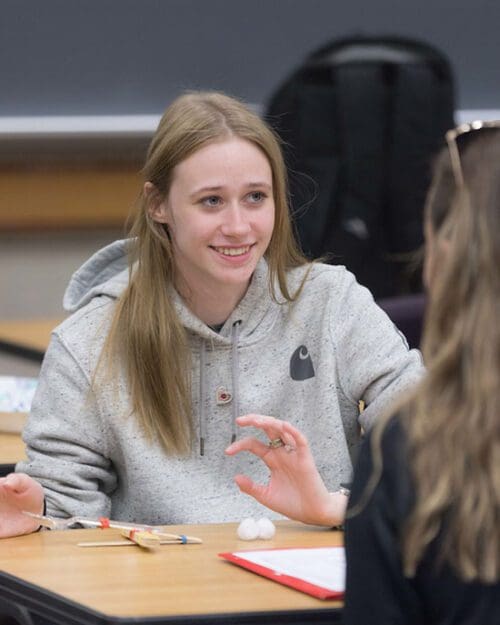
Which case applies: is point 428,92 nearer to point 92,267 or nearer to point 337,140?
point 337,140

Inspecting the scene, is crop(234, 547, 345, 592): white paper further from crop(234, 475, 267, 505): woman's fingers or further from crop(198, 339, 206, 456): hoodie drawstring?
crop(198, 339, 206, 456): hoodie drawstring

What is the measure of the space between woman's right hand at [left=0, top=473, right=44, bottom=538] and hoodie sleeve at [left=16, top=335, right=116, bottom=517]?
0.14m

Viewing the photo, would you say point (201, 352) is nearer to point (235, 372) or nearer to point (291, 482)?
point (235, 372)

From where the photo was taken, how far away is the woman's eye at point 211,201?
2.52 meters

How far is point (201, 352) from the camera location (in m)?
2.56

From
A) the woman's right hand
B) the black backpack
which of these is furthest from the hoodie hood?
the black backpack

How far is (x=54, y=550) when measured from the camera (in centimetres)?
212

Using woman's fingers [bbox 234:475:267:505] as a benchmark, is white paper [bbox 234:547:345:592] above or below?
below

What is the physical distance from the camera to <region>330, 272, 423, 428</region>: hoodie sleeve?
252 cm

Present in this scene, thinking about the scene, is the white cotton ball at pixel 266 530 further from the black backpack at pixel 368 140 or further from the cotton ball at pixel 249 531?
the black backpack at pixel 368 140

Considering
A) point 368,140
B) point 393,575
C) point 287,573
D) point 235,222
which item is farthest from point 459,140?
point 368,140

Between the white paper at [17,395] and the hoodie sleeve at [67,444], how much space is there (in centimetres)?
67

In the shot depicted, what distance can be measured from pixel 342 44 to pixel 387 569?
10.9ft

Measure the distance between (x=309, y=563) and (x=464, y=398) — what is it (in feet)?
2.20
